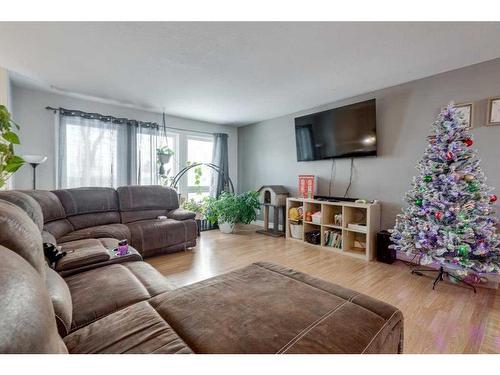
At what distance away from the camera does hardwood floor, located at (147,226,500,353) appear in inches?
58.2

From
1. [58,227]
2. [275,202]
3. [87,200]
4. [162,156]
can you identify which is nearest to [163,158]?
[162,156]

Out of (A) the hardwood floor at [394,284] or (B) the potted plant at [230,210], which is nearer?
(A) the hardwood floor at [394,284]

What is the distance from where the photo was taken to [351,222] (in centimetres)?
323

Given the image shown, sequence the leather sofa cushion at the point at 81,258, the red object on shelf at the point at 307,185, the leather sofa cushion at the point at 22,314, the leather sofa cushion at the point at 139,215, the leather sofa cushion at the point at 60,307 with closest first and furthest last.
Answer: the leather sofa cushion at the point at 22,314 < the leather sofa cushion at the point at 60,307 < the leather sofa cushion at the point at 81,258 < the leather sofa cushion at the point at 139,215 < the red object on shelf at the point at 307,185

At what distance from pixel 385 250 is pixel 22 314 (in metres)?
3.17

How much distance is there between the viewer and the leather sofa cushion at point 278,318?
2.63ft

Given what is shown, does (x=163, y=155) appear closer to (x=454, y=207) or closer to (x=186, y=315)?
(x=186, y=315)

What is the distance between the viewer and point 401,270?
2.56 m

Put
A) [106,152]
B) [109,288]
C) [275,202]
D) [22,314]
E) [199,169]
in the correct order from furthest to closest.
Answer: [199,169]
[275,202]
[106,152]
[109,288]
[22,314]

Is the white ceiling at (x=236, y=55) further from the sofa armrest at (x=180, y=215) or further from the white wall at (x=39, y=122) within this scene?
the sofa armrest at (x=180, y=215)

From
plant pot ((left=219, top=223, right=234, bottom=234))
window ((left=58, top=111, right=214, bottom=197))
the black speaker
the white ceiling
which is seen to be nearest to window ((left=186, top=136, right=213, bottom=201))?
window ((left=58, top=111, right=214, bottom=197))

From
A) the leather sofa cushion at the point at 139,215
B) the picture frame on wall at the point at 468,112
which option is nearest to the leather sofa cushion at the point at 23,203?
the leather sofa cushion at the point at 139,215

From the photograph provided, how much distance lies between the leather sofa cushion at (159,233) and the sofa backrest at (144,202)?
0.32 meters
